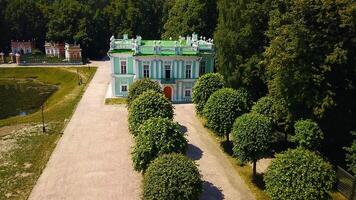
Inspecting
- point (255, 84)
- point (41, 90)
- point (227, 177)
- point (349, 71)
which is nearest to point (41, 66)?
point (41, 90)

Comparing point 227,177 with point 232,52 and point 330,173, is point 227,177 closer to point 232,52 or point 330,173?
point 330,173

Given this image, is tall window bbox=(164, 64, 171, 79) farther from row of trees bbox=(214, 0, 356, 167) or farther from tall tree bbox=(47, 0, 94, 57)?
tall tree bbox=(47, 0, 94, 57)

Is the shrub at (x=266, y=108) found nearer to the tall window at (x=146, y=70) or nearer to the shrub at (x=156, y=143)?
the shrub at (x=156, y=143)

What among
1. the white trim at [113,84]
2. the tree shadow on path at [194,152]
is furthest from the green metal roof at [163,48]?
the tree shadow on path at [194,152]

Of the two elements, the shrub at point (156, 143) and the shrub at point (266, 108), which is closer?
the shrub at point (156, 143)

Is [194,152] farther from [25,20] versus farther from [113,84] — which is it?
[25,20]

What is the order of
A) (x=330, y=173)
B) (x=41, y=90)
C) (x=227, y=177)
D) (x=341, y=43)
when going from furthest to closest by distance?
1. (x=41, y=90)
2. (x=227, y=177)
3. (x=341, y=43)
4. (x=330, y=173)
